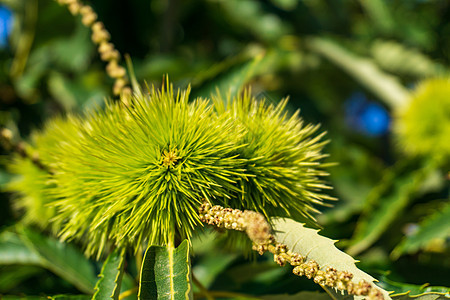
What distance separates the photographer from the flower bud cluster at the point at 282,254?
59 cm

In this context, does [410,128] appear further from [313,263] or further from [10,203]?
[10,203]

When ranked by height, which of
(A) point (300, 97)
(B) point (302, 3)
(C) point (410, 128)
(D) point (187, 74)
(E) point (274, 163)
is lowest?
(E) point (274, 163)

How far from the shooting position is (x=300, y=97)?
8.79 ft

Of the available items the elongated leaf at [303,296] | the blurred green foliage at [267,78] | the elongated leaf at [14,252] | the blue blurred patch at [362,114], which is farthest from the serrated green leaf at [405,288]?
the blue blurred patch at [362,114]

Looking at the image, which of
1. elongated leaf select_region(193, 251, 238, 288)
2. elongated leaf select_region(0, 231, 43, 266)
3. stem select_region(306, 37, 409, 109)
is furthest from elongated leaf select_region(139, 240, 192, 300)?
stem select_region(306, 37, 409, 109)

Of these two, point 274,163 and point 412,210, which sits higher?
point 412,210

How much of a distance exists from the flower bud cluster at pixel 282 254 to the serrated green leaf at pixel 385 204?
762mm

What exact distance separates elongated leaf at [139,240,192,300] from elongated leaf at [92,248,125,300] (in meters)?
0.07

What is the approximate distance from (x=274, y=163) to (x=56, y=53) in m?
1.81

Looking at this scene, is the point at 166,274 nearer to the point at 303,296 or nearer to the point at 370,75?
the point at 303,296

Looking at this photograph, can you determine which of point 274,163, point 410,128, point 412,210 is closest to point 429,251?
point 412,210

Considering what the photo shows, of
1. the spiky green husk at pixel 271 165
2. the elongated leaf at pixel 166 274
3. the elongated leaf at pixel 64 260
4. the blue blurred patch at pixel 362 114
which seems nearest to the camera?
the elongated leaf at pixel 166 274

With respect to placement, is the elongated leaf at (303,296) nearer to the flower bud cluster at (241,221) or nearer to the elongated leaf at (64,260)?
the flower bud cluster at (241,221)

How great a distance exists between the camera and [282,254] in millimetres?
648
